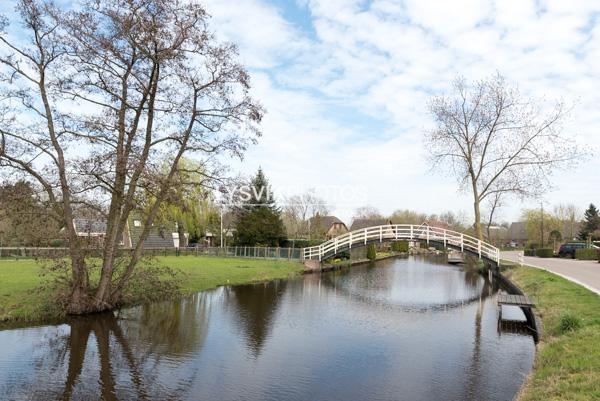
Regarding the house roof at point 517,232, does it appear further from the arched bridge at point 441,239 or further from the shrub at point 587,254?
the arched bridge at point 441,239

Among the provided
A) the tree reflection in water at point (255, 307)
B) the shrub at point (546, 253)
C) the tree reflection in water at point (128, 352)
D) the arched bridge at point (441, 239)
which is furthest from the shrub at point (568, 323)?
the shrub at point (546, 253)

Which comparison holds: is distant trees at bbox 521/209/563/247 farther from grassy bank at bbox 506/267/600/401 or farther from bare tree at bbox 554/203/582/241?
grassy bank at bbox 506/267/600/401

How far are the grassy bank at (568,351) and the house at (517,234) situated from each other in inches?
3096

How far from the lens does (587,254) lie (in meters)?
32.2

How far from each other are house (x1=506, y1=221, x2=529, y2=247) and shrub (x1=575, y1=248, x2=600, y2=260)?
5499 cm

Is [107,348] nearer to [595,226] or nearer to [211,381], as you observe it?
[211,381]

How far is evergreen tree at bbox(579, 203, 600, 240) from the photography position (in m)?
59.7

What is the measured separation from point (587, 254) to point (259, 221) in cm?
2420

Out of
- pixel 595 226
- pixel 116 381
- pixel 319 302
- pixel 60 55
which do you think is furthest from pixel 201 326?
pixel 595 226

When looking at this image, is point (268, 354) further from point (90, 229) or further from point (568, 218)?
point (568, 218)

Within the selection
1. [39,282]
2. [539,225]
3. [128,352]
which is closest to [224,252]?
[39,282]

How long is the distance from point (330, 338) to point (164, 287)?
20.8 feet

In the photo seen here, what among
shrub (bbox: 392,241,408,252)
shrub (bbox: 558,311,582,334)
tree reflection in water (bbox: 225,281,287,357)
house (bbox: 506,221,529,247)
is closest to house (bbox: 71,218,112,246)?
tree reflection in water (bbox: 225,281,287,357)

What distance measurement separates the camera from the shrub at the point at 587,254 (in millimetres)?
31659
